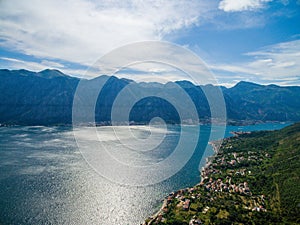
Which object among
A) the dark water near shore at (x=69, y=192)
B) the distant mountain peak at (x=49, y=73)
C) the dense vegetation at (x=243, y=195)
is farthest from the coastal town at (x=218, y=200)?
the distant mountain peak at (x=49, y=73)

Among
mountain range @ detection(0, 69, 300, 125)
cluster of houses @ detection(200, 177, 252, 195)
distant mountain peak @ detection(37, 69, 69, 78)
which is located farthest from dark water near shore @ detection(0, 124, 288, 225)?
distant mountain peak @ detection(37, 69, 69, 78)

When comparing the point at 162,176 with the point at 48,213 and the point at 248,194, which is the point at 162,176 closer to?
the point at 248,194

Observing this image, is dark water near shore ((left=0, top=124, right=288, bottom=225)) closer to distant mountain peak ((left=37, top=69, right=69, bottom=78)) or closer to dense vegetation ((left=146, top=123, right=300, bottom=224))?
dense vegetation ((left=146, top=123, right=300, bottom=224))

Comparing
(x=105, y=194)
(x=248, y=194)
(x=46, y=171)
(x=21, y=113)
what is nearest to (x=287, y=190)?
(x=248, y=194)

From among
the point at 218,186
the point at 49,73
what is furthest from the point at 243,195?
the point at 49,73

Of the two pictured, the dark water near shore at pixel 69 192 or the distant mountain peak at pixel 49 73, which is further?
the distant mountain peak at pixel 49 73

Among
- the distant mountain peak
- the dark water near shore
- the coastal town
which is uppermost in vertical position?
the distant mountain peak

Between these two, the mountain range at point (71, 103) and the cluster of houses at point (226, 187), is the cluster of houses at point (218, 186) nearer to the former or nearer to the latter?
the cluster of houses at point (226, 187)
